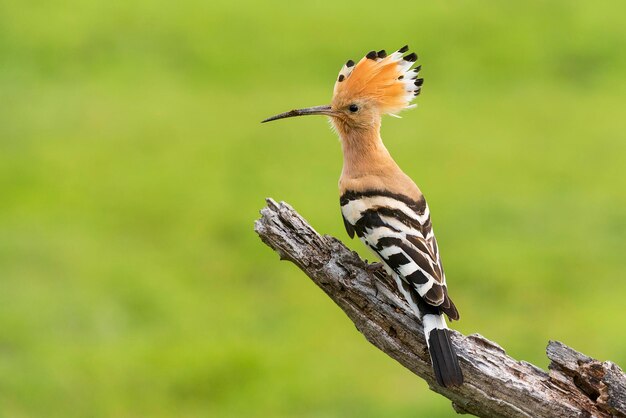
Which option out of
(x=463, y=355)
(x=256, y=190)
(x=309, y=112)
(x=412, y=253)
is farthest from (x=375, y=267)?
(x=256, y=190)

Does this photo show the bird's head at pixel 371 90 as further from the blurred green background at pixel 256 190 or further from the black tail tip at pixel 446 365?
the blurred green background at pixel 256 190

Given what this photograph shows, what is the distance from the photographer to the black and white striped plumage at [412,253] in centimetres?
372

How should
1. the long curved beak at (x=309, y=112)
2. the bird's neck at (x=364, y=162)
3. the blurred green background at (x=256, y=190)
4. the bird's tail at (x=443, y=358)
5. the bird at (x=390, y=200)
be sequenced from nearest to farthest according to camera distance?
the bird's tail at (x=443, y=358) < the bird at (x=390, y=200) < the bird's neck at (x=364, y=162) < the long curved beak at (x=309, y=112) < the blurred green background at (x=256, y=190)

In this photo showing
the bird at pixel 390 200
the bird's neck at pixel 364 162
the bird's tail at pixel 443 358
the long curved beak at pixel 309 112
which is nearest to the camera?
the bird's tail at pixel 443 358

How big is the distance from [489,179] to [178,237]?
2.58m

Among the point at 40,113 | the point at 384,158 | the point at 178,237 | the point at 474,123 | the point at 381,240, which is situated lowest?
the point at 381,240

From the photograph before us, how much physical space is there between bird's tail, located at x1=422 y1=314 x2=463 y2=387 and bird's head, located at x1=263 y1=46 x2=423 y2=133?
1.12 m

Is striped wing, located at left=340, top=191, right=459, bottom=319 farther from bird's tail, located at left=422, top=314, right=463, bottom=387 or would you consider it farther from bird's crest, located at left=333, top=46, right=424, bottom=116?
bird's crest, located at left=333, top=46, right=424, bottom=116

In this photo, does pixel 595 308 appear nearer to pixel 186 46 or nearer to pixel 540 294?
pixel 540 294

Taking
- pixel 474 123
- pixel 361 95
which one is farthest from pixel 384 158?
pixel 474 123

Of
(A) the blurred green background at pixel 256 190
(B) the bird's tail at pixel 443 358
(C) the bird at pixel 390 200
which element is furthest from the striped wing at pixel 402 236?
(A) the blurred green background at pixel 256 190

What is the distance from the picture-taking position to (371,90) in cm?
463

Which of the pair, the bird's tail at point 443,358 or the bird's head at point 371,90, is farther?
the bird's head at point 371,90

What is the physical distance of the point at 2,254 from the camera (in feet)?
30.7
